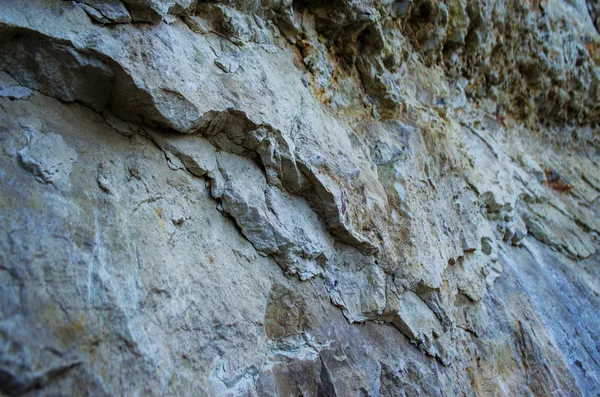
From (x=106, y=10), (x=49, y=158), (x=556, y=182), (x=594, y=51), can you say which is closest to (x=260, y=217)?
(x=49, y=158)

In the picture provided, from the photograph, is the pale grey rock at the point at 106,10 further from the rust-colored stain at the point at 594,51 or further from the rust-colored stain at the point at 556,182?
the rust-colored stain at the point at 594,51

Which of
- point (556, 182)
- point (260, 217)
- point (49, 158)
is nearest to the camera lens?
point (49, 158)

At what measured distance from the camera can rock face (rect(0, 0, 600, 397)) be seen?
2.10m

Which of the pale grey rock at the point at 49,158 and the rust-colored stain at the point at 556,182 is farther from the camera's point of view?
the rust-colored stain at the point at 556,182

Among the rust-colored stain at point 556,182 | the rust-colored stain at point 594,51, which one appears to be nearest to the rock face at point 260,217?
the rust-colored stain at point 556,182

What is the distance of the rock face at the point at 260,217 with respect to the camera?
2102 millimetres

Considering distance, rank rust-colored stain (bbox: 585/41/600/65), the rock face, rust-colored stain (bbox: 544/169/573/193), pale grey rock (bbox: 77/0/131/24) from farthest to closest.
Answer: rust-colored stain (bbox: 585/41/600/65)
rust-colored stain (bbox: 544/169/573/193)
pale grey rock (bbox: 77/0/131/24)
the rock face

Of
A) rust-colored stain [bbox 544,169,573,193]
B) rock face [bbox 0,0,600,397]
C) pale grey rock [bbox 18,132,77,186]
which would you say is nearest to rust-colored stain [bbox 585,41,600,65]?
rust-colored stain [bbox 544,169,573,193]

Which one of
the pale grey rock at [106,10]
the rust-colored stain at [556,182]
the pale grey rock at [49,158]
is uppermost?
the rust-colored stain at [556,182]

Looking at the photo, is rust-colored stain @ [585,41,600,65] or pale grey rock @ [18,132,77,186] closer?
pale grey rock @ [18,132,77,186]

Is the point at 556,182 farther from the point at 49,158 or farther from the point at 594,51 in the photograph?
the point at 49,158

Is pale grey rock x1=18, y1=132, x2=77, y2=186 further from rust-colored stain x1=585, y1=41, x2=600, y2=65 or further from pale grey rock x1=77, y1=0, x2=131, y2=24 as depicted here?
rust-colored stain x1=585, y1=41, x2=600, y2=65

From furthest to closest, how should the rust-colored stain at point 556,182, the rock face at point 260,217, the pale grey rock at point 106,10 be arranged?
the rust-colored stain at point 556,182
the pale grey rock at point 106,10
the rock face at point 260,217

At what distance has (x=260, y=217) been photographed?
120 inches
